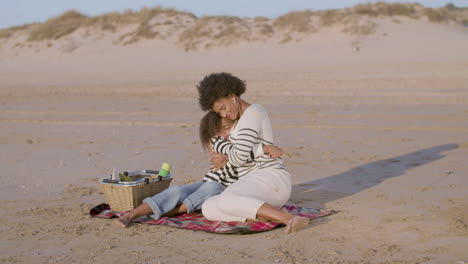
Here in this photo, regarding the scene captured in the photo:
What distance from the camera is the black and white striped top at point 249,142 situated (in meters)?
5.43

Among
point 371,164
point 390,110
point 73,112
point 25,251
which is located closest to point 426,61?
point 390,110

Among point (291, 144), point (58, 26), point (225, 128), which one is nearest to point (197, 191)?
point (225, 128)

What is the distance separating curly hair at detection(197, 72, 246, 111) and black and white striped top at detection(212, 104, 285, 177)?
0.22m

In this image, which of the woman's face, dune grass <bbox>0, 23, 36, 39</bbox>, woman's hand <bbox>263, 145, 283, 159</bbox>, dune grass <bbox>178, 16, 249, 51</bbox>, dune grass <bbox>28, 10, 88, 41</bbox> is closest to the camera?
woman's hand <bbox>263, 145, 283, 159</bbox>

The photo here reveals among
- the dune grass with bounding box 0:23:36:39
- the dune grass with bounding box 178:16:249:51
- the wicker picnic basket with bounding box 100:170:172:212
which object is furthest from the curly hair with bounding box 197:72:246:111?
the dune grass with bounding box 0:23:36:39

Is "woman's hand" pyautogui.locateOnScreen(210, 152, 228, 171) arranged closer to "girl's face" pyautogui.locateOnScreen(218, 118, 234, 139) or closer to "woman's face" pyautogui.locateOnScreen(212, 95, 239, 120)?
"girl's face" pyautogui.locateOnScreen(218, 118, 234, 139)

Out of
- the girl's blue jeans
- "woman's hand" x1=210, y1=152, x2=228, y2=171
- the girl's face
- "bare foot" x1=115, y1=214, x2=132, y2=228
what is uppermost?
the girl's face

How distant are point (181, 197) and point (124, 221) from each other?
0.57 meters

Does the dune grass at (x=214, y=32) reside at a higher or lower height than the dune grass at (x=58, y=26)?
lower

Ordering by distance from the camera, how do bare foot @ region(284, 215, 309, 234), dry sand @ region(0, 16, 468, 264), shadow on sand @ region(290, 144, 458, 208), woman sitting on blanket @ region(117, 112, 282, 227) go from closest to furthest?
1. dry sand @ region(0, 16, 468, 264)
2. bare foot @ region(284, 215, 309, 234)
3. woman sitting on blanket @ region(117, 112, 282, 227)
4. shadow on sand @ region(290, 144, 458, 208)

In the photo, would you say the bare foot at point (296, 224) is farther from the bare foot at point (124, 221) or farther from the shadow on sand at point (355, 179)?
the bare foot at point (124, 221)

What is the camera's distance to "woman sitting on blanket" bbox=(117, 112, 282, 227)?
573 centimetres

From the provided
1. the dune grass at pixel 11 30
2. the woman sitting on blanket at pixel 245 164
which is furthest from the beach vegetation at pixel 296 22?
the woman sitting on blanket at pixel 245 164

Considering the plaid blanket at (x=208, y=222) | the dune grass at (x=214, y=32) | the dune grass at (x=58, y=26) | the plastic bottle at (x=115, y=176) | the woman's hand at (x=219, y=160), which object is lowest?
the plaid blanket at (x=208, y=222)
